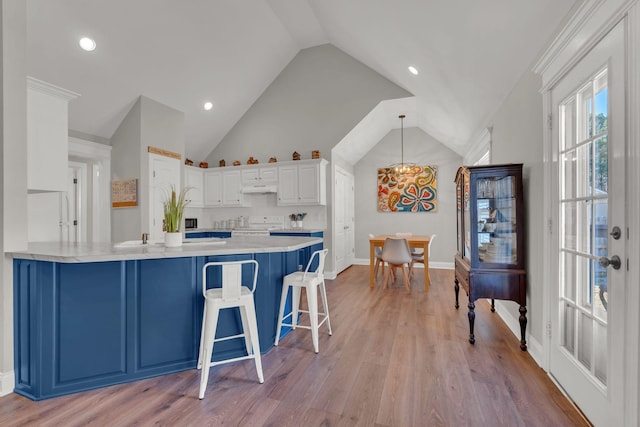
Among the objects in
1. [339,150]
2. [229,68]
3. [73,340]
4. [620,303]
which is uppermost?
[229,68]

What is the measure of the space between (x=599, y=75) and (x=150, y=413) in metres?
3.10

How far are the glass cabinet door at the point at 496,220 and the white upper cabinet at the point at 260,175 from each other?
12.6 feet

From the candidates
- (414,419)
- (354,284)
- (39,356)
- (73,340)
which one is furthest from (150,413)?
(354,284)

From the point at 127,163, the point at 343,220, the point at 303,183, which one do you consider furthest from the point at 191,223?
the point at 343,220

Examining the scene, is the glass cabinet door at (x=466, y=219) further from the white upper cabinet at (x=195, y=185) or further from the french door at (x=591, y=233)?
the white upper cabinet at (x=195, y=185)

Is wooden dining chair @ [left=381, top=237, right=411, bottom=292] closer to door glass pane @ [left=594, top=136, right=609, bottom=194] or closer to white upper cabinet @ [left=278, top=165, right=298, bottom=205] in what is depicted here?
white upper cabinet @ [left=278, top=165, right=298, bottom=205]

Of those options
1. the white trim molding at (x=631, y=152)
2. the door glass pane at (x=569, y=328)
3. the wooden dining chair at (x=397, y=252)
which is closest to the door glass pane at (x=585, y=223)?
the door glass pane at (x=569, y=328)

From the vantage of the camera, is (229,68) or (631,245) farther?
(229,68)

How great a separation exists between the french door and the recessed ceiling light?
15.5 feet

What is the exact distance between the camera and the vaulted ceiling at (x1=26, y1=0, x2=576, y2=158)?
245 cm

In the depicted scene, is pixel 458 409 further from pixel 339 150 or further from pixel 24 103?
pixel 339 150

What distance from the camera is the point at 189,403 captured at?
5.87 ft

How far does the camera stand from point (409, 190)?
6480 mm

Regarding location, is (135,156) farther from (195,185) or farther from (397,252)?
(397,252)
